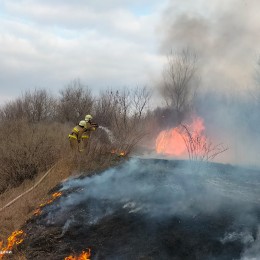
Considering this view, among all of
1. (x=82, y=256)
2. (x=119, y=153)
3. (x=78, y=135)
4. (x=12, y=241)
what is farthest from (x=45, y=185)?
(x=82, y=256)

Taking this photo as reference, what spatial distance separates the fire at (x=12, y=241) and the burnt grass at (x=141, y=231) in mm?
152

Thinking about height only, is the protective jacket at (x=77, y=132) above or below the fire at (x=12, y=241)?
above

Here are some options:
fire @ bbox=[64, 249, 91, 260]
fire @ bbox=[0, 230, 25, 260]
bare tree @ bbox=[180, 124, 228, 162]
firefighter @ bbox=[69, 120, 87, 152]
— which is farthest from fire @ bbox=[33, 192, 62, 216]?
bare tree @ bbox=[180, 124, 228, 162]

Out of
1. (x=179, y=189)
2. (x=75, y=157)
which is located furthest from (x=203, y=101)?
(x=179, y=189)

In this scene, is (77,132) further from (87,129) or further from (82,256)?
(82,256)

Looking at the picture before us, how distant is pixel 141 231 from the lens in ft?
22.1

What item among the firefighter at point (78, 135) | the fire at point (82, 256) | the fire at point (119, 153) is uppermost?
the firefighter at point (78, 135)

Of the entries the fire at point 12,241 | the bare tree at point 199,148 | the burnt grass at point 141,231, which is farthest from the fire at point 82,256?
the bare tree at point 199,148

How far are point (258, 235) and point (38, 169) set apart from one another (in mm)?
10411

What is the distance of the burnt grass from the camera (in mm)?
5969

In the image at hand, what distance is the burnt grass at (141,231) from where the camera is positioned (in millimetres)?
5969

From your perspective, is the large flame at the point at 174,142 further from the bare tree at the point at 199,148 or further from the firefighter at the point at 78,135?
the firefighter at the point at 78,135

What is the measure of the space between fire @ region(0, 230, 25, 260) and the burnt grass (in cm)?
→ 15

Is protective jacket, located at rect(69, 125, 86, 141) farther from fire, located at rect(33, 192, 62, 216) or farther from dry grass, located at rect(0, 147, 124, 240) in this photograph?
fire, located at rect(33, 192, 62, 216)
